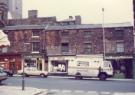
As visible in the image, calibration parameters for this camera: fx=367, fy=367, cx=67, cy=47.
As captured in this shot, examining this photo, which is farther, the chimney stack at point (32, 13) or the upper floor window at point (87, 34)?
the chimney stack at point (32, 13)

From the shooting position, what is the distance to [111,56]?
5925cm

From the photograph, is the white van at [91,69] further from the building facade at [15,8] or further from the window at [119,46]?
the building facade at [15,8]

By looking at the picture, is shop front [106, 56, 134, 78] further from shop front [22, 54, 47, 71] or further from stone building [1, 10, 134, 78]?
shop front [22, 54, 47, 71]

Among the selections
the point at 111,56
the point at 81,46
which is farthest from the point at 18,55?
the point at 111,56

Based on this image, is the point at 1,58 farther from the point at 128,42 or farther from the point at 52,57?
the point at 128,42

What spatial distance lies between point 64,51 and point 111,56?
26.1ft

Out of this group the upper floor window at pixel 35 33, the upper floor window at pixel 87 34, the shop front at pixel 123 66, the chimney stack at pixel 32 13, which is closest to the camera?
the shop front at pixel 123 66

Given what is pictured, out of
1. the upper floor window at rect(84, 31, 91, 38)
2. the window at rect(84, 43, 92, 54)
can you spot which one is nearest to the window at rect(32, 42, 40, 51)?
the window at rect(84, 43, 92, 54)

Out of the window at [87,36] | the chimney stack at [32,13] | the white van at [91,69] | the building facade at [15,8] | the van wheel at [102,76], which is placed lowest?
the van wheel at [102,76]

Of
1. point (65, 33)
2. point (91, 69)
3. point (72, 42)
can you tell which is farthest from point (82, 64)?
point (65, 33)

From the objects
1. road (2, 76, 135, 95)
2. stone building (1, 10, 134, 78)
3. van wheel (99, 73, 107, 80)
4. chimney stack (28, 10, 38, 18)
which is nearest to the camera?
road (2, 76, 135, 95)

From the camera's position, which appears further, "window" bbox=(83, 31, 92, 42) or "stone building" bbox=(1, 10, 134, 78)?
"window" bbox=(83, 31, 92, 42)

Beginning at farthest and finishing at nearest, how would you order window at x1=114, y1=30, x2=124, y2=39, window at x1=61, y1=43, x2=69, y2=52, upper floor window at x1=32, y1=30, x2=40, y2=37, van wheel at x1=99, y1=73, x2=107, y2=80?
upper floor window at x1=32, y1=30, x2=40, y2=37 < window at x1=61, y1=43, x2=69, y2=52 < window at x1=114, y1=30, x2=124, y2=39 < van wheel at x1=99, y1=73, x2=107, y2=80

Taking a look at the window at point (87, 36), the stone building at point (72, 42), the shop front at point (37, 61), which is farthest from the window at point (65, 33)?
the shop front at point (37, 61)
